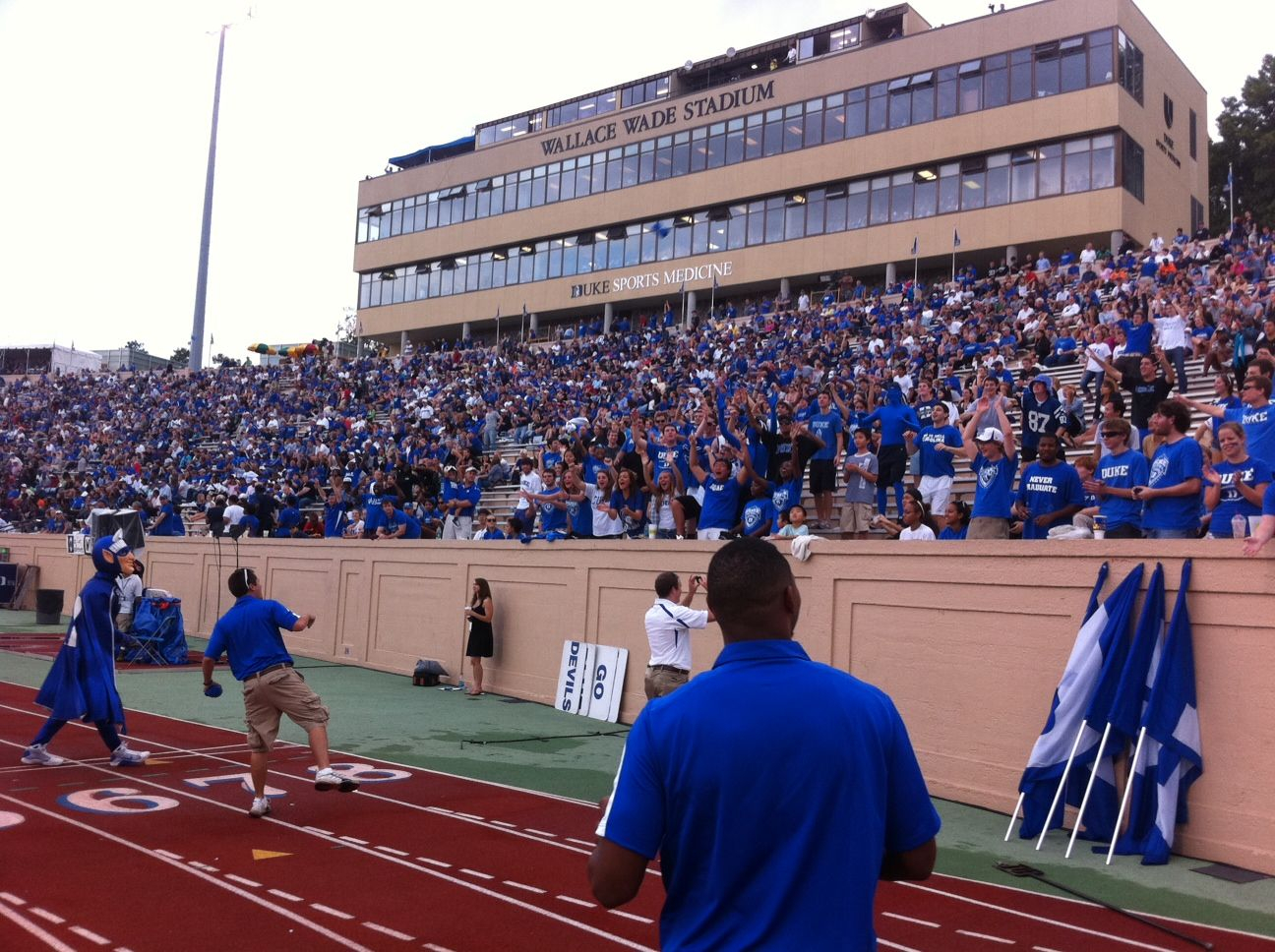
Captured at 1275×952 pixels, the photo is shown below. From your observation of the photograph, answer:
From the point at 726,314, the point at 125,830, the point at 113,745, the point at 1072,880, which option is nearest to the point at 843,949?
the point at 1072,880

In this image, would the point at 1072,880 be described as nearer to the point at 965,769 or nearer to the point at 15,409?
the point at 965,769

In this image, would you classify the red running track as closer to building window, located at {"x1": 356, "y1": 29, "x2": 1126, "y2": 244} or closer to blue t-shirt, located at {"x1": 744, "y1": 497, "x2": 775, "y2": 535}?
blue t-shirt, located at {"x1": 744, "y1": 497, "x2": 775, "y2": 535}

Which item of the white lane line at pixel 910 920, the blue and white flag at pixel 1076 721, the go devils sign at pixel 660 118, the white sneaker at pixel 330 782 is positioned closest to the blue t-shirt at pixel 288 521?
the white sneaker at pixel 330 782

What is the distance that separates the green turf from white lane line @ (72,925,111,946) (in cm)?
443

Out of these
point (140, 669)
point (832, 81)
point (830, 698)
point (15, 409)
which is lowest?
point (140, 669)

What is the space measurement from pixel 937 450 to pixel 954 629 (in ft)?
13.0

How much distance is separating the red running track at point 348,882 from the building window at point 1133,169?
1320 inches

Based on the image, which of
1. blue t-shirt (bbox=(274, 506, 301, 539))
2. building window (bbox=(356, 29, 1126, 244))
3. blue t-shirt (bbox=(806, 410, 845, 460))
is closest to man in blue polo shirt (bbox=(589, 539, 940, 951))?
blue t-shirt (bbox=(806, 410, 845, 460))

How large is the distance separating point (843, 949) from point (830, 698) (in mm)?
559

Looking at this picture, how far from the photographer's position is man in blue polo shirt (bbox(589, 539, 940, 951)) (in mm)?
2537

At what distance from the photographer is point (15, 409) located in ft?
163

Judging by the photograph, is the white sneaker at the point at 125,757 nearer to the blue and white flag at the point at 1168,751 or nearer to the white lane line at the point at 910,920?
the white lane line at the point at 910,920

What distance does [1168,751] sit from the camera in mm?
7875

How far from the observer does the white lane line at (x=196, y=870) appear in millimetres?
5773
